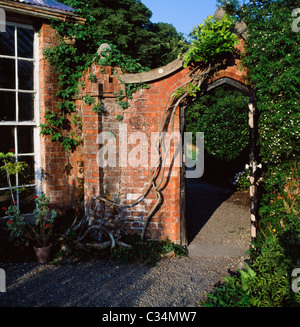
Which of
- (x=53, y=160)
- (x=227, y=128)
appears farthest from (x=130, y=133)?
(x=227, y=128)

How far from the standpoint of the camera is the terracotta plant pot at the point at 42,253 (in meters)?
4.49

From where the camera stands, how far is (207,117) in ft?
36.4

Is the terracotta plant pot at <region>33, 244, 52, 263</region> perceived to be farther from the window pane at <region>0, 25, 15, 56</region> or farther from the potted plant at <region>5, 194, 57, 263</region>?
the window pane at <region>0, 25, 15, 56</region>

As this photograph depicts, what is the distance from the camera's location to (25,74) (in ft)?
16.9

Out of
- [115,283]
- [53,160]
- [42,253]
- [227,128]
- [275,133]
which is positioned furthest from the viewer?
[227,128]

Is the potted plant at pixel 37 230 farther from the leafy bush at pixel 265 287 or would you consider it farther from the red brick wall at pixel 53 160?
the leafy bush at pixel 265 287

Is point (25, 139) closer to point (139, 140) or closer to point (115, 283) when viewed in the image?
point (139, 140)

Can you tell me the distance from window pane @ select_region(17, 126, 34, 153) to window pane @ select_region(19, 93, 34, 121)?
0.58 ft

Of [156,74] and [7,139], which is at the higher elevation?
[156,74]

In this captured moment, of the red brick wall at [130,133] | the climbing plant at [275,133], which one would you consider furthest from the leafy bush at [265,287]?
the red brick wall at [130,133]

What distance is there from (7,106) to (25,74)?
0.67m

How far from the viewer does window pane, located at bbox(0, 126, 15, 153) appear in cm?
491

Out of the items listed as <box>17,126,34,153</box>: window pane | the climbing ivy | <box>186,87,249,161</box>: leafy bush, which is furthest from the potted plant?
<box>186,87,249,161</box>: leafy bush

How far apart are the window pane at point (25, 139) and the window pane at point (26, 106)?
0.58ft
